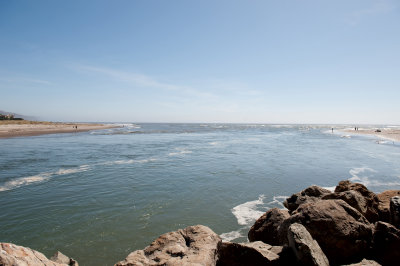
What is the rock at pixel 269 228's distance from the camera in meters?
5.87

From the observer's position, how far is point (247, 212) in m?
9.53

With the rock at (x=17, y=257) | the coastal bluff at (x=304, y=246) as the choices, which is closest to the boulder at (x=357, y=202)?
the coastal bluff at (x=304, y=246)

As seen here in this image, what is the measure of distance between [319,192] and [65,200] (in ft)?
37.6

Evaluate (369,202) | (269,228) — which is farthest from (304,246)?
(369,202)

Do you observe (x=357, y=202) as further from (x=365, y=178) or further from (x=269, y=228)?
(x=365, y=178)

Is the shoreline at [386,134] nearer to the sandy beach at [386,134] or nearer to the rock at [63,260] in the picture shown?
the sandy beach at [386,134]

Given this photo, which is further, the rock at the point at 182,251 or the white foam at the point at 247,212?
the white foam at the point at 247,212

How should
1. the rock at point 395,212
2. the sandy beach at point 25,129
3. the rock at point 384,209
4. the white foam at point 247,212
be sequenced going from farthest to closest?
the sandy beach at point 25,129 < the white foam at point 247,212 < the rock at point 384,209 < the rock at point 395,212

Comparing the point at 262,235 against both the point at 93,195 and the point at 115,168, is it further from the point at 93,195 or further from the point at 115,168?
the point at 115,168

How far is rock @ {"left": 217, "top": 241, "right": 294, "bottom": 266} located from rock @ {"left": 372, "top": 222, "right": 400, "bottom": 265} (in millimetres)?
2092

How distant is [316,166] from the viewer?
1912 centimetres

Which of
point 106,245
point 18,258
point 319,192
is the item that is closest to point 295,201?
point 319,192

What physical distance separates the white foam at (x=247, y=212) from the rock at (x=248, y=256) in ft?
13.9

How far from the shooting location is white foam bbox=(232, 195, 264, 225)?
878 centimetres
